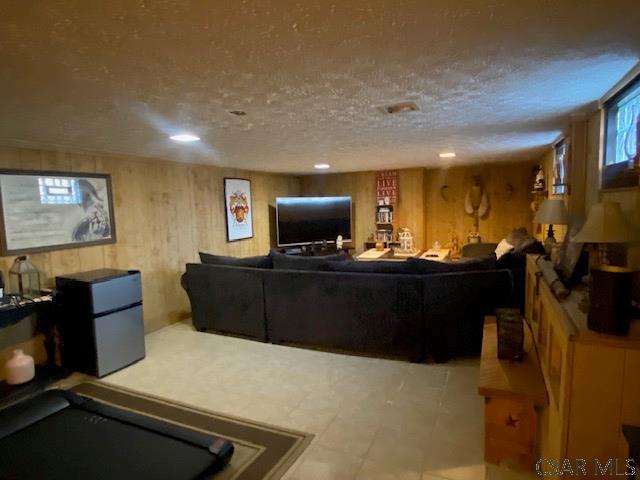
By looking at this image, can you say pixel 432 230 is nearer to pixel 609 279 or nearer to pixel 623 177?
pixel 623 177

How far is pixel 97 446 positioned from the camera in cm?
202

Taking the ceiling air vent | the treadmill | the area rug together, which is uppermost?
the ceiling air vent

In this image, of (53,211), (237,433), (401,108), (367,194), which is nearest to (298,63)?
→ (401,108)

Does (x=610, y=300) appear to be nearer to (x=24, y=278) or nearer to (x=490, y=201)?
(x=24, y=278)

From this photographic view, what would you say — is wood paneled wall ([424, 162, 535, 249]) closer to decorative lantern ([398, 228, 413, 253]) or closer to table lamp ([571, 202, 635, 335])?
decorative lantern ([398, 228, 413, 253])

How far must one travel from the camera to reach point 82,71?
61.2 inches

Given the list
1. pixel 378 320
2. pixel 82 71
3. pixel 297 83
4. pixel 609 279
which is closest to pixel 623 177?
pixel 609 279

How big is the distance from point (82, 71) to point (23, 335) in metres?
2.84

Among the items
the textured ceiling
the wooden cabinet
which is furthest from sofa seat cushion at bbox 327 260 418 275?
the wooden cabinet

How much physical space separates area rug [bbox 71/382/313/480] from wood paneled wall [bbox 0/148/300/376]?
52.6 inches

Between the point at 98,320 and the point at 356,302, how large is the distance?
2.27 m

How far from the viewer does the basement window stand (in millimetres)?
1807

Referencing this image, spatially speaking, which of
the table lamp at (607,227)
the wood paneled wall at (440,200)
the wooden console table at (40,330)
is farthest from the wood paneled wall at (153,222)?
the table lamp at (607,227)

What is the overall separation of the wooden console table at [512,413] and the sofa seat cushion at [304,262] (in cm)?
194
